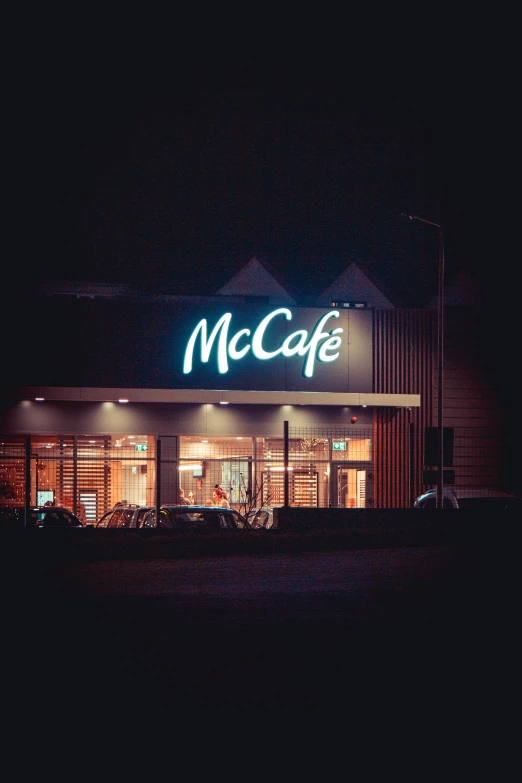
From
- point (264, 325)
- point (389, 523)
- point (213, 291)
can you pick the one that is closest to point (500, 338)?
point (264, 325)

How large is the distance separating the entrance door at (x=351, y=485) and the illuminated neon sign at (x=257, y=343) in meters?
3.34

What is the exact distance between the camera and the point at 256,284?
36.9 m

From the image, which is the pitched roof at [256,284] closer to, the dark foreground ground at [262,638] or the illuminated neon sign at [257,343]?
the illuminated neon sign at [257,343]

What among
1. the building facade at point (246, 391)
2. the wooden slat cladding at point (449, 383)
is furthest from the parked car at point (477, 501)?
the wooden slat cladding at point (449, 383)

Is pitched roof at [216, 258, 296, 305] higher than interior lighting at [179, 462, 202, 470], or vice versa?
pitched roof at [216, 258, 296, 305]

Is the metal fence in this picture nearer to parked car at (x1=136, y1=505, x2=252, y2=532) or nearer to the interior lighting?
the interior lighting

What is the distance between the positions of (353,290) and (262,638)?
29418mm

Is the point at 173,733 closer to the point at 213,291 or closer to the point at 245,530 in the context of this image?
the point at 245,530

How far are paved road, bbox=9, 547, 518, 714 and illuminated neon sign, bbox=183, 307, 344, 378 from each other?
1587cm

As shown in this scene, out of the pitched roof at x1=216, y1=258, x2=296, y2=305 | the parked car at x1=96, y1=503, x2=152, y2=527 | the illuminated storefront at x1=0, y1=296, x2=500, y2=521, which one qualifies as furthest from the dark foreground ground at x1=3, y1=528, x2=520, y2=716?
the pitched roof at x1=216, y1=258, x2=296, y2=305

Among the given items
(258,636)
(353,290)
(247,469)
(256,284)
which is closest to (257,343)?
(247,469)

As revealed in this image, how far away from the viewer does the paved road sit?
7.04m

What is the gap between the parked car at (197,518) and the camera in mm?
20109

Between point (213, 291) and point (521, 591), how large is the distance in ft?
84.6
